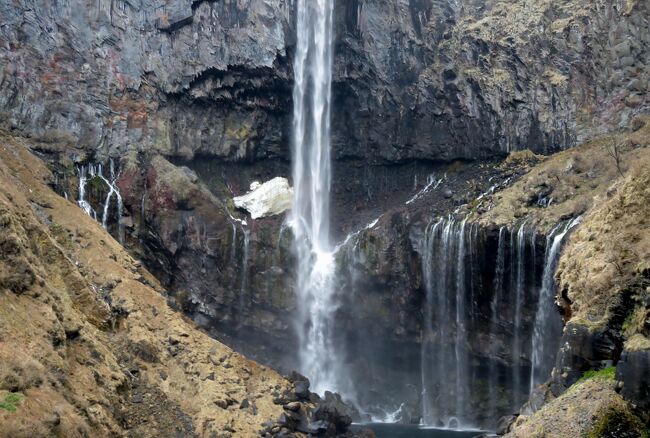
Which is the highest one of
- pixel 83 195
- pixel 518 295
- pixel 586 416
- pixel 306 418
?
pixel 83 195

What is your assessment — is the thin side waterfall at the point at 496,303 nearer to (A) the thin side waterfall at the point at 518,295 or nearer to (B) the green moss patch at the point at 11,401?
(A) the thin side waterfall at the point at 518,295

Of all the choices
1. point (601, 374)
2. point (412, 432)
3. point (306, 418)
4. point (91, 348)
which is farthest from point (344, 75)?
point (601, 374)

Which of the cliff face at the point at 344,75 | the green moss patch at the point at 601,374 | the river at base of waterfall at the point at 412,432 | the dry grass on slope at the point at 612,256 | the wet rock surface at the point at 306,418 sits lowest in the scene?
the river at base of waterfall at the point at 412,432

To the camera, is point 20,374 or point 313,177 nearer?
point 20,374

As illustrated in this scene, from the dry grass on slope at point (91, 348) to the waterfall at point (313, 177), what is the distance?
1283cm

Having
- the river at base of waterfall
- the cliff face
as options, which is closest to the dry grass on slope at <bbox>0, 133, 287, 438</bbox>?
the cliff face

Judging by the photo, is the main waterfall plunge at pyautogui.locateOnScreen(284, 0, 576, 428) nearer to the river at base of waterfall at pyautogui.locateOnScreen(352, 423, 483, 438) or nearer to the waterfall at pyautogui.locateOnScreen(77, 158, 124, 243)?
the river at base of waterfall at pyautogui.locateOnScreen(352, 423, 483, 438)

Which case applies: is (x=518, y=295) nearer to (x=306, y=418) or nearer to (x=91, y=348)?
(x=306, y=418)

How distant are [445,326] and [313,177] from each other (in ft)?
54.7

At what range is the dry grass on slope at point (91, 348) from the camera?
19406mm

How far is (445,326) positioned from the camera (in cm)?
4178

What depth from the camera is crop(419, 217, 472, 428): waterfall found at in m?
40.6

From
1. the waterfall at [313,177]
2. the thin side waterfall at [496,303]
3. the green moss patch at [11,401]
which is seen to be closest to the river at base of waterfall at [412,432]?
the thin side waterfall at [496,303]

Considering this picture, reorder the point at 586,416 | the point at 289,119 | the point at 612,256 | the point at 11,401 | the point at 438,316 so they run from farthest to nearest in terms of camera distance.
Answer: the point at 289,119, the point at 438,316, the point at 612,256, the point at 11,401, the point at 586,416
